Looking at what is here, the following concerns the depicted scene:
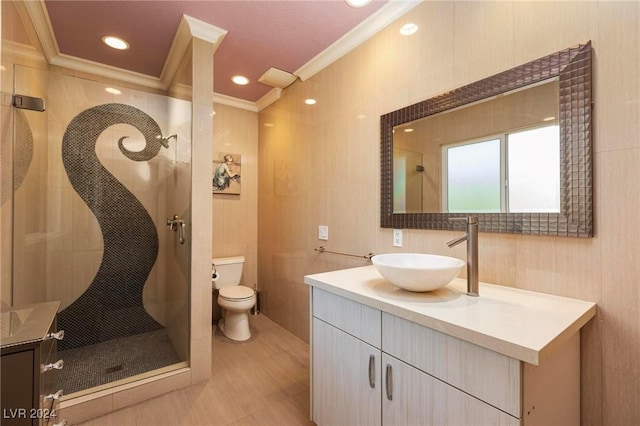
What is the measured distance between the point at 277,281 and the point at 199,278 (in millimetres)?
1117

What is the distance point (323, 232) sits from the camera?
2.39 meters

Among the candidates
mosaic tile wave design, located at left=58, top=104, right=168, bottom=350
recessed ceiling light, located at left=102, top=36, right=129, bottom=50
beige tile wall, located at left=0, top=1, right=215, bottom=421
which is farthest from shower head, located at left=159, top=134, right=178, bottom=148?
recessed ceiling light, located at left=102, top=36, right=129, bottom=50

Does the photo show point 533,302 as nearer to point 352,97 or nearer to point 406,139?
point 406,139

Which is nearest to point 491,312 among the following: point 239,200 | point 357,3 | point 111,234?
point 357,3

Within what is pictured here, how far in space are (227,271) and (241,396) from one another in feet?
4.50

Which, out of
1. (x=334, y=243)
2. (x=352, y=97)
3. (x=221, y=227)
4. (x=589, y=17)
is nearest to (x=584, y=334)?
(x=589, y=17)

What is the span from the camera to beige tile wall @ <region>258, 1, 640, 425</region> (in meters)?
1.00

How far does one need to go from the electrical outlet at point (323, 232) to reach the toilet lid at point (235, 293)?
0.90m

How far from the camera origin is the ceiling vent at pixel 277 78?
256cm

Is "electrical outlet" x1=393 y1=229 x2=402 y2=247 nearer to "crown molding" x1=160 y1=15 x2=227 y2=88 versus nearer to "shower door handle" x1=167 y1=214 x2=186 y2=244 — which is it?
"shower door handle" x1=167 y1=214 x2=186 y2=244

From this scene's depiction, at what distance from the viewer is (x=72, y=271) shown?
2.31 meters

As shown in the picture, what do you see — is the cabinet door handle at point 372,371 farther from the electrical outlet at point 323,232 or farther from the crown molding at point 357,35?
the crown molding at point 357,35

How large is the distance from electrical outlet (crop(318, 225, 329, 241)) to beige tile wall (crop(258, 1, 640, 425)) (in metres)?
0.05

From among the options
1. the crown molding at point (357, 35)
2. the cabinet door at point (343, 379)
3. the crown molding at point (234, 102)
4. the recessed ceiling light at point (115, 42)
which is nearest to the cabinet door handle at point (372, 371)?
the cabinet door at point (343, 379)
